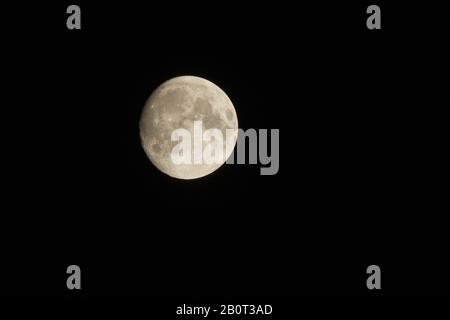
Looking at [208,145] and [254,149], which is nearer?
[208,145]

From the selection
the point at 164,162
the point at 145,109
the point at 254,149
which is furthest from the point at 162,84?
the point at 254,149

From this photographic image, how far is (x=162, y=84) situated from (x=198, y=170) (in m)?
1.37

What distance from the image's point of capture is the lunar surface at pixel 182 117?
6699 mm

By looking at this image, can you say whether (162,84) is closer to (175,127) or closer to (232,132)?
(175,127)

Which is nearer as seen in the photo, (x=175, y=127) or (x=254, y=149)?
(x=175, y=127)

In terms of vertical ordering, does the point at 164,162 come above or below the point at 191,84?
below

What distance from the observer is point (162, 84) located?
7074 millimetres

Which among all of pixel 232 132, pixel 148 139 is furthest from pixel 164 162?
pixel 232 132

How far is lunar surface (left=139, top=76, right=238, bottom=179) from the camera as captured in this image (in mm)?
6699

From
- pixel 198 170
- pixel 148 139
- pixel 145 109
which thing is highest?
pixel 145 109

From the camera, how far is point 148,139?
6.99m

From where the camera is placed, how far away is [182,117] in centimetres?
669

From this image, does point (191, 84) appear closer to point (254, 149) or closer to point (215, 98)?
point (215, 98)

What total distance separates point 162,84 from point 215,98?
819 millimetres
